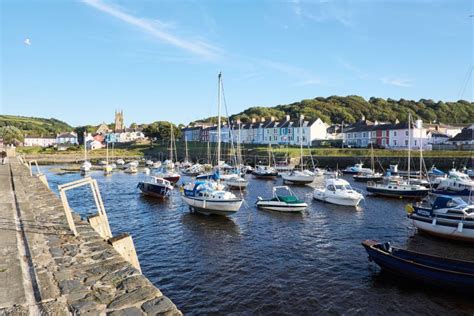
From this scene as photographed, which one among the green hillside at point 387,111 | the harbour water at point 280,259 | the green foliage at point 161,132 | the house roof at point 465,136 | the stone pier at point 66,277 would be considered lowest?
the harbour water at point 280,259

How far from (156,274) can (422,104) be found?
667 feet

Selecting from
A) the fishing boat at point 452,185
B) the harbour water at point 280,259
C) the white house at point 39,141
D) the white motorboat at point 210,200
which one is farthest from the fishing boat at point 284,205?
the white house at point 39,141

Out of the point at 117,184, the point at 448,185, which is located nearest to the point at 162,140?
the point at 117,184

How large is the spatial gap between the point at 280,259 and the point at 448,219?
507 inches

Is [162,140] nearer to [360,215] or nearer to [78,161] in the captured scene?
[78,161]

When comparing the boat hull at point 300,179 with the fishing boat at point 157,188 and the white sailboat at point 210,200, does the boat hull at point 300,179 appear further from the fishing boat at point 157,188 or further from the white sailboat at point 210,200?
the white sailboat at point 210,200

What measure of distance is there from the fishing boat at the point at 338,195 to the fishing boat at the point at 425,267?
1829 centimetres

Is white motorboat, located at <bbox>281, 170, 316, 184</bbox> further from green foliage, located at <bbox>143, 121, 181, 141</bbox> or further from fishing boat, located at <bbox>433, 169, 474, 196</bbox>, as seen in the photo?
green foliage, located at <bbox>143, 121, 181, 141</bbox>

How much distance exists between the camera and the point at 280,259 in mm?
20250

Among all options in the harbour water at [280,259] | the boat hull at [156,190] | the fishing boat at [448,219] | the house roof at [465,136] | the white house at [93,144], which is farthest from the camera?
the white house at [93,144]

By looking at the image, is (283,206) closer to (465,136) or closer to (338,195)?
(338,195)

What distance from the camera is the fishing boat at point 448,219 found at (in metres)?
23.5

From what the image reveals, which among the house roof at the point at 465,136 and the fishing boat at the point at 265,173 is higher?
the house roof at the point at 465,136

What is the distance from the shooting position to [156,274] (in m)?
18.1
